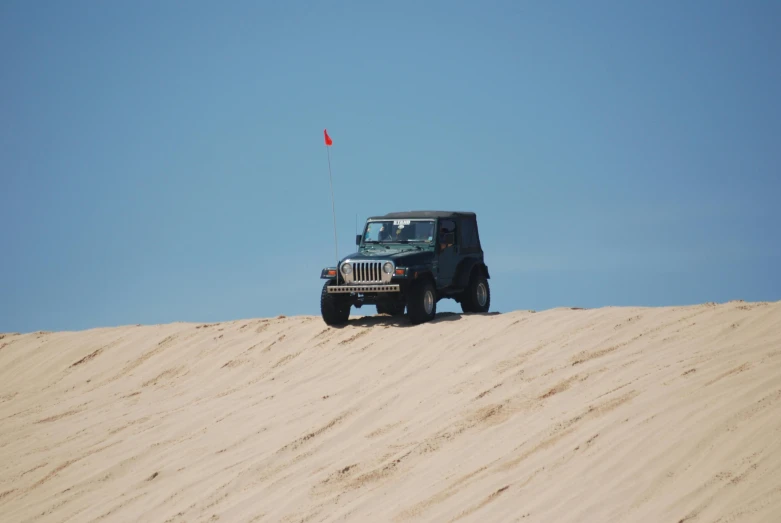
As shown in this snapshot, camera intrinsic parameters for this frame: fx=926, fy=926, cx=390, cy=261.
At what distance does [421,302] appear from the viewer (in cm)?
1527

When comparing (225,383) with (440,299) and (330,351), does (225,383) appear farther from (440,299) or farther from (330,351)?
(440,299)

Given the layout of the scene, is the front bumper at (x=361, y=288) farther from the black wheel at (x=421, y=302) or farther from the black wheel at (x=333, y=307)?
the black wheel at (x=421, y=302)

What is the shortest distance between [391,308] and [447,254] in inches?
54.3

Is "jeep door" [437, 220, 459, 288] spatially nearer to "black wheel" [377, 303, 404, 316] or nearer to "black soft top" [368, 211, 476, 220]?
"black soft top" [368, 211, 476, 220]

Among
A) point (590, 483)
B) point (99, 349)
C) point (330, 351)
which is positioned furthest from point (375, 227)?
point (590, 483)

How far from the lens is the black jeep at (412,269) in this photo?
49.9 feet

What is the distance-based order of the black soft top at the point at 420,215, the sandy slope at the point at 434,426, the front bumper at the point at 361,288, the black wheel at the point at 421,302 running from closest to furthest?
1. the sandy slope at the point at 434,426
2. the front bumper at the point at 361,288
3. the black wheel at the point at 421,302
4. the black soft top at the point at 420,215

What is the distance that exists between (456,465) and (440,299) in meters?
7.34

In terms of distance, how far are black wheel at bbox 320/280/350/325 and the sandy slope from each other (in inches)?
13.0

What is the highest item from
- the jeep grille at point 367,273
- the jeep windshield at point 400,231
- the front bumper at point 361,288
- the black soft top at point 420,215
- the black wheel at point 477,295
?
the black soft top at point 420,215

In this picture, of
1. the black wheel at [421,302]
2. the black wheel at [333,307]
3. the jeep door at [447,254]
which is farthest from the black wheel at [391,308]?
the jeep door at [447,254]

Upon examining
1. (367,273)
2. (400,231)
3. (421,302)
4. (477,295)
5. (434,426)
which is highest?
(400,231)

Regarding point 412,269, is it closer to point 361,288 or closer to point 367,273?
point 367,273

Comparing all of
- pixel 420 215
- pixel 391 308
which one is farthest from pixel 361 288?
pixel 420 215
